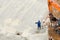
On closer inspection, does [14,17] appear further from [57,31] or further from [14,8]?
[57,31]

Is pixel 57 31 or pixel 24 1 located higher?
pixel 24 1

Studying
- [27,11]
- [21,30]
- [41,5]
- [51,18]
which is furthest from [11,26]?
[51,18]

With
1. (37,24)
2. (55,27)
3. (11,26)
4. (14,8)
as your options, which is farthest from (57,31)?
(14,8)

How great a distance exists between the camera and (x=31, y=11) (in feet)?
8.70

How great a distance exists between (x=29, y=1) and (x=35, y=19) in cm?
37

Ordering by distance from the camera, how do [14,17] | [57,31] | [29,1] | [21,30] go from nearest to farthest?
[57,31] < [21,30] < [14,17] < [29,1]

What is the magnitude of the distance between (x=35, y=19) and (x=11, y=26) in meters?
0.28

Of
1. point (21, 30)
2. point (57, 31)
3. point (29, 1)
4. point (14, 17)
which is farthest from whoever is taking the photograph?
point (29, 1)

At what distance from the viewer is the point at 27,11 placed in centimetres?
267

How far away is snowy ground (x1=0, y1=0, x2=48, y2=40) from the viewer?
2.31m

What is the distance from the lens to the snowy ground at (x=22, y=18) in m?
2.31

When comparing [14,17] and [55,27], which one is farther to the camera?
[14,17]

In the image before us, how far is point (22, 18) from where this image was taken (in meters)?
2.57

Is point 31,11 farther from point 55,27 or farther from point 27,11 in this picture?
point 55,27
